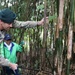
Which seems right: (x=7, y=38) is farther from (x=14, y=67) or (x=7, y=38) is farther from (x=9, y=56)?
(x=14, y=67)

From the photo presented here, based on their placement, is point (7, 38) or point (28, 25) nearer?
point (28, 25)

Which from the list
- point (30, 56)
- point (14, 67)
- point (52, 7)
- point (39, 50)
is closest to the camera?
point (14, 67)

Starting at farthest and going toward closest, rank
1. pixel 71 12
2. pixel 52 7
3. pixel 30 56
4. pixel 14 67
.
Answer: pixel 30 56, pixel 52 7, pixel 14 67, pixel 71 12

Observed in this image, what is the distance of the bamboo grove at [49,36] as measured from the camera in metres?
2.55

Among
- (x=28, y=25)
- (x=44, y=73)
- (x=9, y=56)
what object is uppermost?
(x=28, y=25)

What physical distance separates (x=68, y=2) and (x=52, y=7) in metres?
0.76

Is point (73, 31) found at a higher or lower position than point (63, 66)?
higher

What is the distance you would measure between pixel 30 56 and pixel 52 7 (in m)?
1.39

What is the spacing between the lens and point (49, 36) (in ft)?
13.8

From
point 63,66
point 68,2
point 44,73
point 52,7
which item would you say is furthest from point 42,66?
point 68,2

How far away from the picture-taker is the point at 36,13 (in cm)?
428

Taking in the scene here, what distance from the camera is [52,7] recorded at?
10.9ft

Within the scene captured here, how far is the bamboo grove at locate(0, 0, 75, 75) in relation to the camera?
8.36 ft

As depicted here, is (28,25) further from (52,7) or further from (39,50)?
(39,50)
